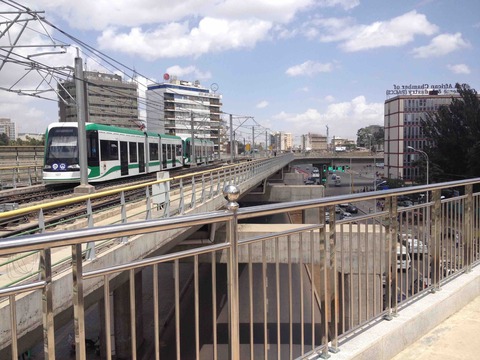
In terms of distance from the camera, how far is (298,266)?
372 centimetres

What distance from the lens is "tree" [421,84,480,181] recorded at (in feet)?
117

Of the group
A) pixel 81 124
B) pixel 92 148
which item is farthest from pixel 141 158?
pixel 81 124

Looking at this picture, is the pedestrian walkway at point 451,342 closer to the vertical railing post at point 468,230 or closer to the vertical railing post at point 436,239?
the vertical railing post at point 436,239

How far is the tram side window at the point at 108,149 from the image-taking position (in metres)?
Answer: 19.6

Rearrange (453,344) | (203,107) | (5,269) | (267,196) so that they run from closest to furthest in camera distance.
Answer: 1. (453,344)
2. (5,269)
3. (267,196)
4. (203,107)

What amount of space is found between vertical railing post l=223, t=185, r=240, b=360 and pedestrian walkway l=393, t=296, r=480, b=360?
1.60 metres

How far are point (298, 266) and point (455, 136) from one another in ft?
128

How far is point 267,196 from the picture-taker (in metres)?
44.2

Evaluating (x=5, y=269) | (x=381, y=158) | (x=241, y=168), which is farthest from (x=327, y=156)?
(x=5, y=269)

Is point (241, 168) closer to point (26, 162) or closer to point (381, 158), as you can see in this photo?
point (26, 162)

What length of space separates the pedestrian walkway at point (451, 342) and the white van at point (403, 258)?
615 millimetres

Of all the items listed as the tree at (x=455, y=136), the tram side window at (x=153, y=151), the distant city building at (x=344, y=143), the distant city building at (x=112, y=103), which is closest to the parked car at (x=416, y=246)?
the tram side window at (x=153, y=151)

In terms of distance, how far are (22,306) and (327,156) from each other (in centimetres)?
8062

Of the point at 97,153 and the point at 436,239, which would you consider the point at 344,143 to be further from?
the point at 436,239
